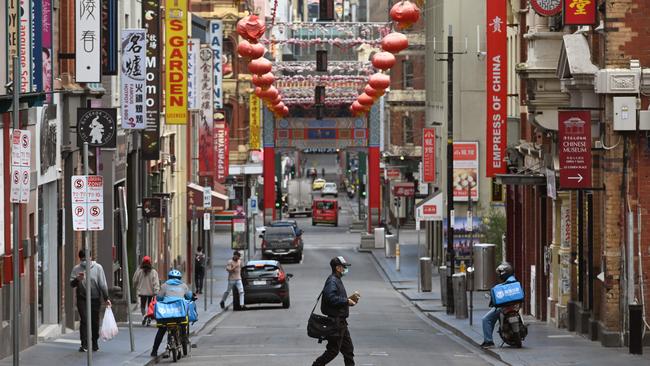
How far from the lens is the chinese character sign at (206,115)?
62812 mm

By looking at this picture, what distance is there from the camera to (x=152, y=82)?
4500cm

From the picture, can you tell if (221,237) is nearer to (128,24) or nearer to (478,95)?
(478,95)

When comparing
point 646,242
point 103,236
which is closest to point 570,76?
point 646,242

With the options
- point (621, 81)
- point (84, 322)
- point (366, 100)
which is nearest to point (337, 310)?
point (84, 322)

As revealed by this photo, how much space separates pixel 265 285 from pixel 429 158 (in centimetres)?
2337

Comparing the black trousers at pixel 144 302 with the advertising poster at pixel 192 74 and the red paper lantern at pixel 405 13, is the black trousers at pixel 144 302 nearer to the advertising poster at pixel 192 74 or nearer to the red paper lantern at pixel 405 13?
the red paper lantern at pixel 405 13

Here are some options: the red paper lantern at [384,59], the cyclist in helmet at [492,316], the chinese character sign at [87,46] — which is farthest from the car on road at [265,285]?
the cyclist in helmet at [492,316]

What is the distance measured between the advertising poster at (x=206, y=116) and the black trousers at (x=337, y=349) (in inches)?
1436

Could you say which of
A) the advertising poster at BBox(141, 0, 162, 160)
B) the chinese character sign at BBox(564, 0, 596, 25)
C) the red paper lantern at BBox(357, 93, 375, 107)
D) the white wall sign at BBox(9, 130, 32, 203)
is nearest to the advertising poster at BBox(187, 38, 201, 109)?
the red paper lantern at BBox(357, 93, 375, 107)

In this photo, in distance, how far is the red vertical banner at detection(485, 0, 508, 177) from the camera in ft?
148

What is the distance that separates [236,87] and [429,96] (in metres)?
31.5

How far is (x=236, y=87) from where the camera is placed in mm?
111000

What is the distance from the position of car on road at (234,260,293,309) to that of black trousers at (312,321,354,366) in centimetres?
2311

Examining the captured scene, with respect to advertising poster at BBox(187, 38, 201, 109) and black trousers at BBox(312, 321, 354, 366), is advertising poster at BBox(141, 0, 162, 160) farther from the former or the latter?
black trousers at BBox(312, 321, 354, 366)
